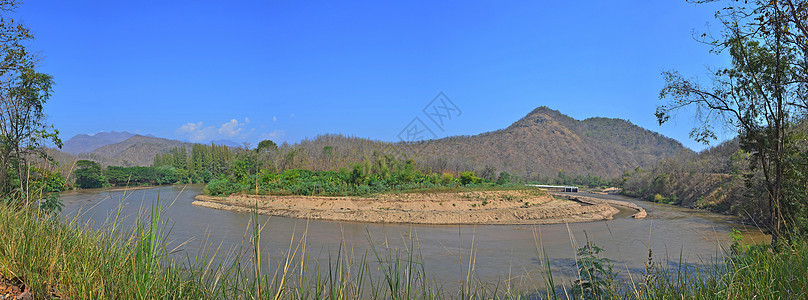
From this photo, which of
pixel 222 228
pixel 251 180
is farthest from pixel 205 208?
pixel 222 228

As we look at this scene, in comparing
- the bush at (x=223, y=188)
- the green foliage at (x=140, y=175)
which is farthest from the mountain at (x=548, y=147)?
the bush at (x=223, y=188)

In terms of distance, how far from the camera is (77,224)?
13.3ft

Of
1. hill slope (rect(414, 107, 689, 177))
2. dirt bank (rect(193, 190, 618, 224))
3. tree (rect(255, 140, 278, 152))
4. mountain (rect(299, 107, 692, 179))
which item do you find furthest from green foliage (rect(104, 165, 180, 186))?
hill slope (rect(414, 107, 689, 177))

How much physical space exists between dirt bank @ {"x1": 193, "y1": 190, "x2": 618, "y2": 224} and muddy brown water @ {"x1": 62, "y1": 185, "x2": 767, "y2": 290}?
3.35ft

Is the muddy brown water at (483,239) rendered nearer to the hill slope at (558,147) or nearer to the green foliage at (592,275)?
the green foliage at (592,275)

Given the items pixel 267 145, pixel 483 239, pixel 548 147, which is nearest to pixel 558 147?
pixel 548 147

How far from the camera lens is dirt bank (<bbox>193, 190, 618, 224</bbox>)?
1811 cm

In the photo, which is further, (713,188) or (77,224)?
(713,188)

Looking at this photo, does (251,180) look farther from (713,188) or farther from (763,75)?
(713,188)

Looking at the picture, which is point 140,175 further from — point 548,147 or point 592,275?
point 548,147

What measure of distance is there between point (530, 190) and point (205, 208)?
17078 millimetres

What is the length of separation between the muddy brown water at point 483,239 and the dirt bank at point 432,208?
1.02 metres

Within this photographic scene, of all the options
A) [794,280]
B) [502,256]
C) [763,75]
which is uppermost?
[763,75]

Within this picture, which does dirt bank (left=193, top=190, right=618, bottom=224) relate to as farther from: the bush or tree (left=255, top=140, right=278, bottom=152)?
tree (left=255, top=140, right=278, bottom=152)
